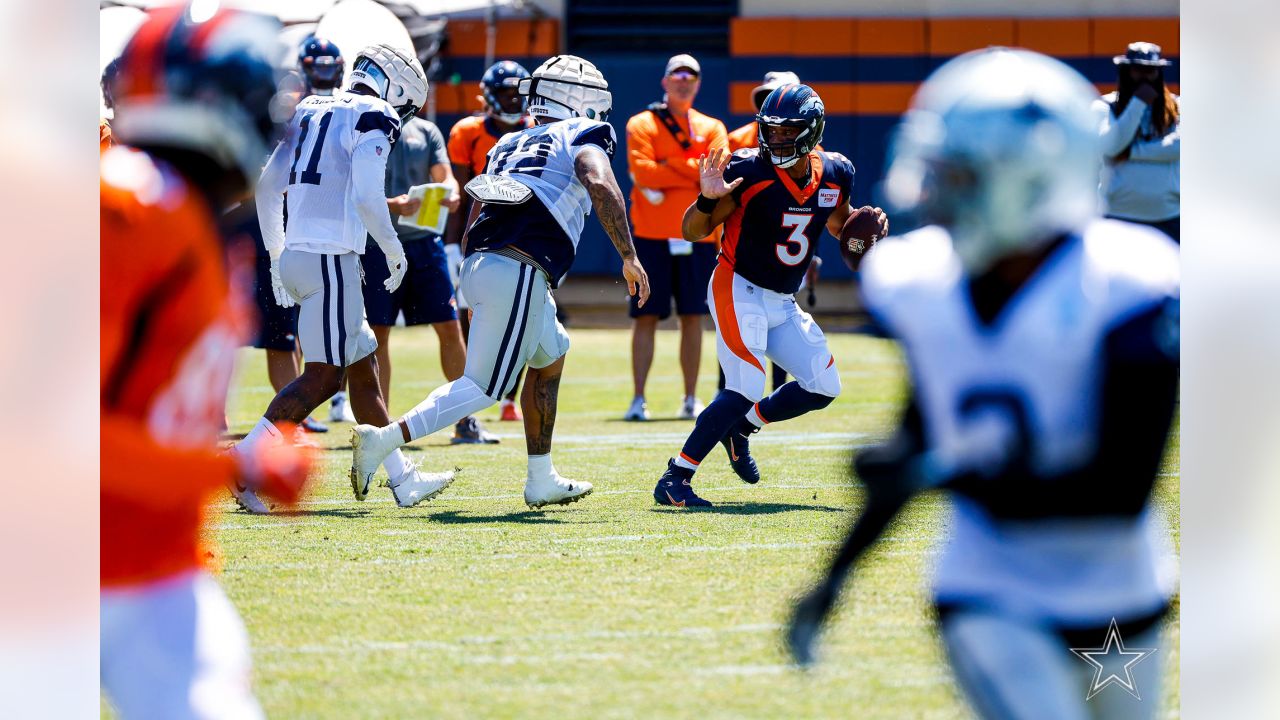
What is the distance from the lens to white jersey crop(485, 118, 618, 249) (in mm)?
5715

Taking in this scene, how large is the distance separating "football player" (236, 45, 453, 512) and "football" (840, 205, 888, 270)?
1758 millimetres

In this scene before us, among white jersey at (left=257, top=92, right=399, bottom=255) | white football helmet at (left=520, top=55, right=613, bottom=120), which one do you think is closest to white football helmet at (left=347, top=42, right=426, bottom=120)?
white jersey at (left=257, top=92, right=399, bottom=255)

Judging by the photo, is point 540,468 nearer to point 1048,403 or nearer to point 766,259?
point 766,259

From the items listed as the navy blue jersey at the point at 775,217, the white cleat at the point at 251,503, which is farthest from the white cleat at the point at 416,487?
the navy blue jersey at the point at 775,217

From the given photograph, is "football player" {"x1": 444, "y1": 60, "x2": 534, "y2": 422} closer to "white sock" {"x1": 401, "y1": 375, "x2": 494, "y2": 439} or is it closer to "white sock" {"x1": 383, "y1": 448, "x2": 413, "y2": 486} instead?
"white sock" {"x1": 383, "y1": 448, "x2": 413, "y2": 486}

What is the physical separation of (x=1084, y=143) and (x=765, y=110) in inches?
141

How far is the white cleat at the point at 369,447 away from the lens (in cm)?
550

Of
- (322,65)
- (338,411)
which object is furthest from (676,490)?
(338,411)

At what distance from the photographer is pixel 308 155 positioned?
19.7 ft

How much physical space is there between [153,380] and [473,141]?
631cm

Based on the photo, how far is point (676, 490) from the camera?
18.9 ft

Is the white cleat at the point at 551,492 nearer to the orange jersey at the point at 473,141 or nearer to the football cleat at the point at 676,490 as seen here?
the football cleat at the point at 676,490
